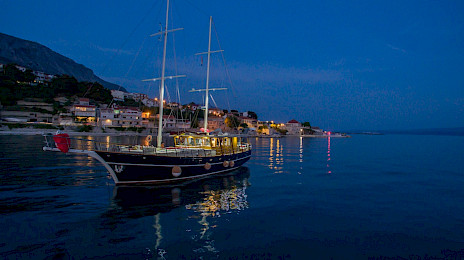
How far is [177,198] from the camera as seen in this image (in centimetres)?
1350

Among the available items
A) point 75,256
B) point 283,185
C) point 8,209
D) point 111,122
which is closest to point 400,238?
point 283,185

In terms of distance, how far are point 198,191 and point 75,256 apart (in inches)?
330

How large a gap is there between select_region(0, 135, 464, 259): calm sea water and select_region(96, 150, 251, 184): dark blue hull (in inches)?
29.7

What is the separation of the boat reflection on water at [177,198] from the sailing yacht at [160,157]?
2.42ft

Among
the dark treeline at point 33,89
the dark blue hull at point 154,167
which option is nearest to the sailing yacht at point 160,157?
the dark blue hull at point 154,167

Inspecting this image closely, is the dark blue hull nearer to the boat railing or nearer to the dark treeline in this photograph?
the boat railing

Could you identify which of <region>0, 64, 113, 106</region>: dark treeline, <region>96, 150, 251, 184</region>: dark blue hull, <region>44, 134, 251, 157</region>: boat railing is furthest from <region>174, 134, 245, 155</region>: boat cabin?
<region>0, 64, 113, 106</region>: dark treeline

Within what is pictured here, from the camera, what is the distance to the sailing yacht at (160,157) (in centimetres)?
1386

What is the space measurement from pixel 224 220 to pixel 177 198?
12.9 feet

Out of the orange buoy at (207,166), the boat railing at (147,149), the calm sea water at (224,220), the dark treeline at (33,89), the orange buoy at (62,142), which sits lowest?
the calm sea water at (224,220)

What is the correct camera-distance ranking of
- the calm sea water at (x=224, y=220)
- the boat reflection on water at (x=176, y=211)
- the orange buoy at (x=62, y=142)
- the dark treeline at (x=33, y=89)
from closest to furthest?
the calm sea water at (x=224, y=220) → the boat reflection on water at (x=176, y=211) → the orange buoy at (x=62, y=142) → the dark treeline at (x=33, y=89)

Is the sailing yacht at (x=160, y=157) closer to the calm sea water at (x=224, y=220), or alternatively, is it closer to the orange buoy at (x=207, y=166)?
the orange buoy at (x=207, y=166)

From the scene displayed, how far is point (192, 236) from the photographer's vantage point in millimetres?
8836

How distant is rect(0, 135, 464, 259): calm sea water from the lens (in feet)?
26.1
